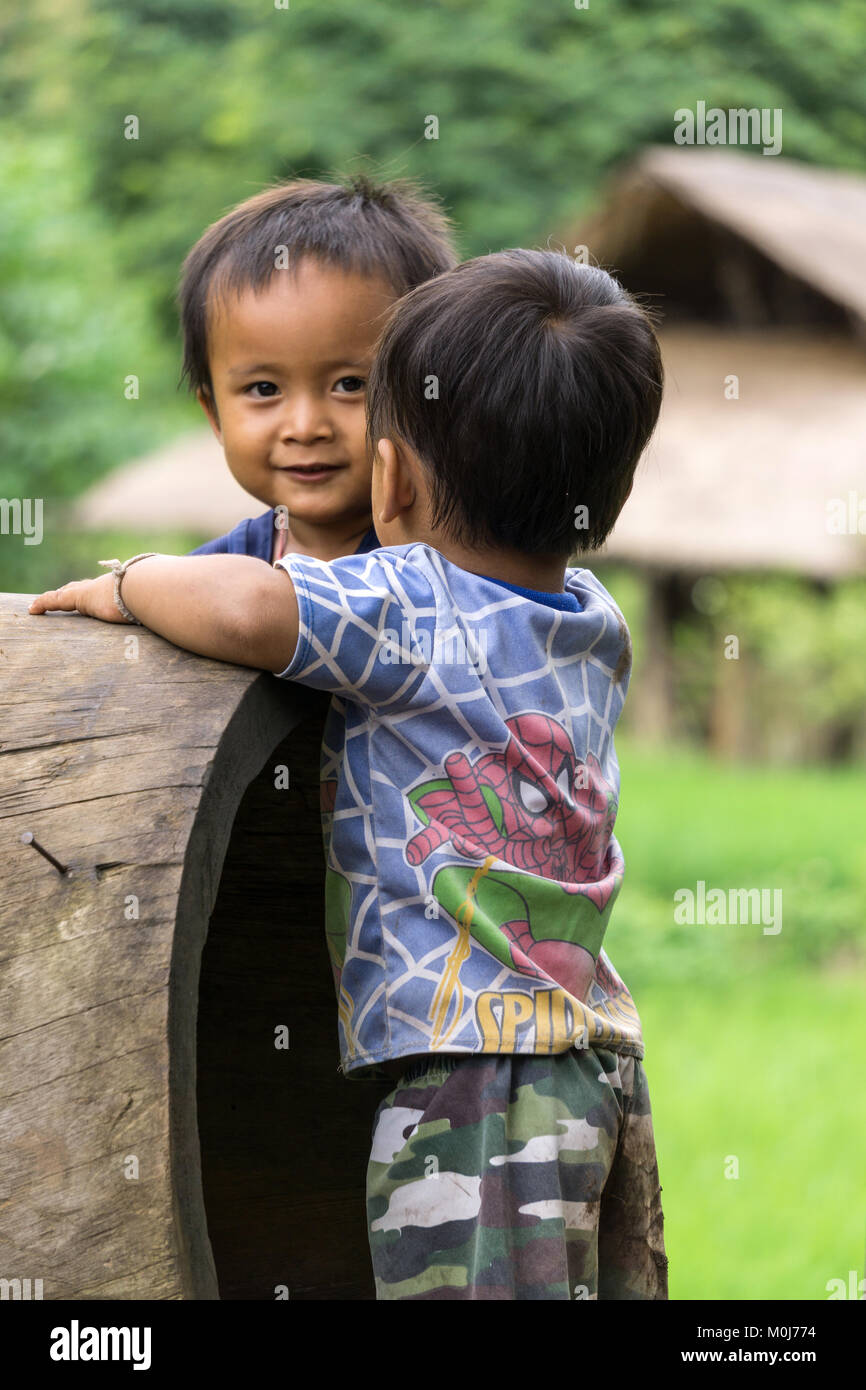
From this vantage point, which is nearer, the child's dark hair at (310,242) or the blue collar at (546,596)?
the blue collar at (546,596)

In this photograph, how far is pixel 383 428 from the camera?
6.39ft

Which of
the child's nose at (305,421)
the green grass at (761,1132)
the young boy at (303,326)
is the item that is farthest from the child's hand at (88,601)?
the green grass at (761,1132)

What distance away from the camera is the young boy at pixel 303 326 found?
2.21 meters

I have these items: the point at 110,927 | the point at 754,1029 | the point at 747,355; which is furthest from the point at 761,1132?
the point at 747,355

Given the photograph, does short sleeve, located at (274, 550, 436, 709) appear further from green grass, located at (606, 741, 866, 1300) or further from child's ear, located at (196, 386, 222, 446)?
green grass, located at (606, 741, 866, 1300)

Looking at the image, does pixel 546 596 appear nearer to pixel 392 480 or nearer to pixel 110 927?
pixel 392 480

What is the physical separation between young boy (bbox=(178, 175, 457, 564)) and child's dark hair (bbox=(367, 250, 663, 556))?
28 cm

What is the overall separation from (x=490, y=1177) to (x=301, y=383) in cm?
110

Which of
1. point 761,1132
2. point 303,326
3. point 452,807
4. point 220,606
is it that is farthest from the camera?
point 761,1132

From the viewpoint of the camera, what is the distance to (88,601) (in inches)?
72.1

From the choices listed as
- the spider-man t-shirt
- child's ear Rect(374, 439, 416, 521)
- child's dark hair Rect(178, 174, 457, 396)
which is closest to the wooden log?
the spider-man t-shirt

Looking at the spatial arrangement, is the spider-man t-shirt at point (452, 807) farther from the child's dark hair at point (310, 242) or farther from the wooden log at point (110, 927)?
the child's dark hair at point (310, 242)

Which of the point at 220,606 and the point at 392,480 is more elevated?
the point at 392,480

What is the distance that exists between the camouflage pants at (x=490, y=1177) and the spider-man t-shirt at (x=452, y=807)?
5 cm
